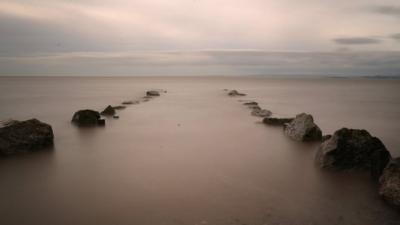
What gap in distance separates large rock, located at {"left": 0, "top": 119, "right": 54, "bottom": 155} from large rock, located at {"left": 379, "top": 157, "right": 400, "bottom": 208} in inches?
321

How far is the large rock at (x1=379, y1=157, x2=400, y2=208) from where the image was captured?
16.4 feet

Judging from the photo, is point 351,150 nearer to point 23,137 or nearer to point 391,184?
point 391,184

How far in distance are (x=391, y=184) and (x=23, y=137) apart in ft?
27.5

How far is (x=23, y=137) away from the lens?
8383 mm

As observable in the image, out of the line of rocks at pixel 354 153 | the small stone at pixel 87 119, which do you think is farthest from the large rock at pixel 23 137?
the line of rocks at pixel 354 153

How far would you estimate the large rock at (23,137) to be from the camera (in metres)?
8.02

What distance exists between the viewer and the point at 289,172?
6.95 m

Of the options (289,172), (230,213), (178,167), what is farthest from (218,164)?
(230,213)

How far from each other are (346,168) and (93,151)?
21.0 feet

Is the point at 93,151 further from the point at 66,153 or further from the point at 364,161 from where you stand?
the point at 364,161

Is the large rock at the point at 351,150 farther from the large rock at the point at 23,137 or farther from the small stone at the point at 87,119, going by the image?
the small stone at the point at 87,119

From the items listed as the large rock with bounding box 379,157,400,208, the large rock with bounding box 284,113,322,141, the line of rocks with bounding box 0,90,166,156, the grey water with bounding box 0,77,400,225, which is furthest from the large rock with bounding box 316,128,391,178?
the line of rocks with bounding box 0,90,166,156

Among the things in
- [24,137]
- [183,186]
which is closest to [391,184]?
[183,186]

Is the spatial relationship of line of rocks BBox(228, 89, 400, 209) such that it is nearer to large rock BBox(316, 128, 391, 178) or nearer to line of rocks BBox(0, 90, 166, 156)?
large rock BBox(316, 128, 391, 178)
